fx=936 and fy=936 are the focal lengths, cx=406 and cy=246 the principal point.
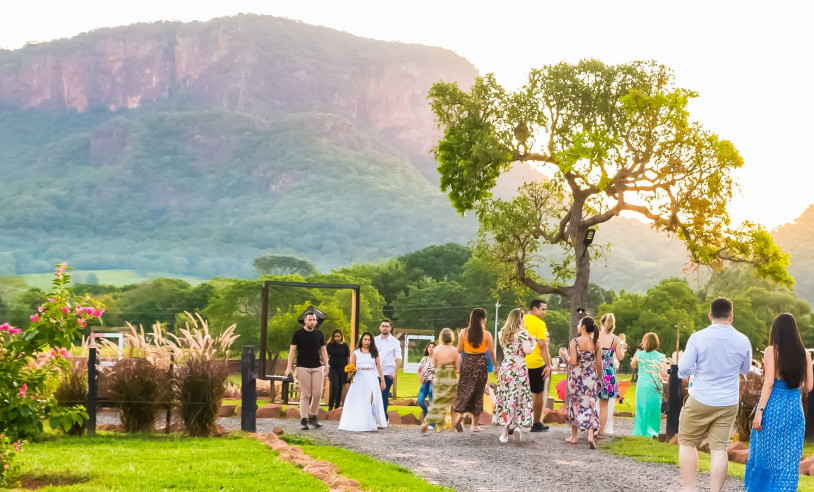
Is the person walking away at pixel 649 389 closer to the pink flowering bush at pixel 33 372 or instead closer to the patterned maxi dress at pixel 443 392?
the patterned maxi dress at pixel 443 392

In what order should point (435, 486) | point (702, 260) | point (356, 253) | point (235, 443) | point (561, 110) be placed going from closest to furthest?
point (435, 486)
point (235, 443)
point (702, 260)
point (561, 110)
point (356, 253)

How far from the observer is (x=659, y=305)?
69.3 meters

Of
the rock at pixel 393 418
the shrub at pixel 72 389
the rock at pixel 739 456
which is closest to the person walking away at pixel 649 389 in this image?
the rock at pixel 739 456

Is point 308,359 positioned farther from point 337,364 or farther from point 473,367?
point 337,364

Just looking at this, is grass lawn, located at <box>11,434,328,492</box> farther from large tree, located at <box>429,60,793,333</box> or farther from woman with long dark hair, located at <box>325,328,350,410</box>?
large tree, located at <box>429,60,793,333</box>

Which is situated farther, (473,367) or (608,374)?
(473,367)

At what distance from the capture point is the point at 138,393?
41.1 ft

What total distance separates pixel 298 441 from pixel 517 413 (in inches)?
117

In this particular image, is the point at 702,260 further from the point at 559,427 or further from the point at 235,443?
the point at 235,443

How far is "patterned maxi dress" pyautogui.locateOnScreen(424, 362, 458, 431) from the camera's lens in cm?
1427

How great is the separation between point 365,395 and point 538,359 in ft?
9.34

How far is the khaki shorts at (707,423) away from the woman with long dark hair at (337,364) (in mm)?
10061

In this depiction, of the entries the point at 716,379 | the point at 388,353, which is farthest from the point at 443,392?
the point at 716,379

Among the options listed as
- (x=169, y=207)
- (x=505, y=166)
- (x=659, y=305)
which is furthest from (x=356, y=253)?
(x=505, y=166)
